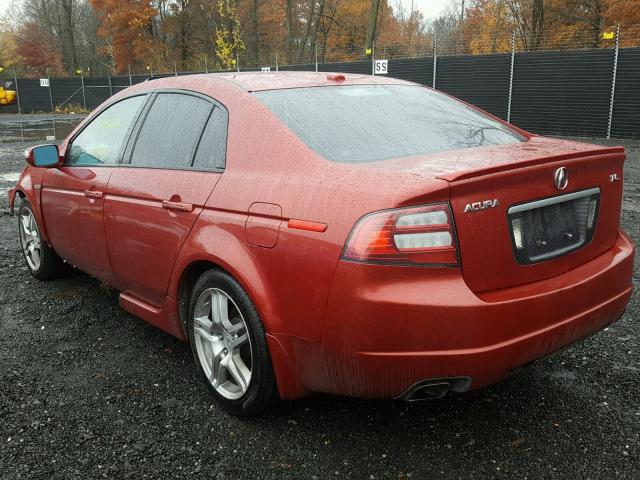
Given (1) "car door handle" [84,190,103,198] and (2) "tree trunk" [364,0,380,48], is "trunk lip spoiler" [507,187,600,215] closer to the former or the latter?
(1) "car door handle" [84,190,103,198]

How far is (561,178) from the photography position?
2.43 metres

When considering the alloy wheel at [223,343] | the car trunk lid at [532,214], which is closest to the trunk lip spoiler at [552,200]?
the car trunk lid at [532,214]

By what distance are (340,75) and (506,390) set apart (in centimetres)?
195

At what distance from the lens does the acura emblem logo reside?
7.94 ft

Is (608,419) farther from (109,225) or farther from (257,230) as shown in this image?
(109,225)

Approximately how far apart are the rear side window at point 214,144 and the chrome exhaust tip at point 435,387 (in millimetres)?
1355

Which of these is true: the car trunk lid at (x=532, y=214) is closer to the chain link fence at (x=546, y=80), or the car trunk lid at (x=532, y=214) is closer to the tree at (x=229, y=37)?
the chain link fence at (x=546, y=80)

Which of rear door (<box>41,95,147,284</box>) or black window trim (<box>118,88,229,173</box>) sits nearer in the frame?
black window trim (<box>118,88,229,173</box>)

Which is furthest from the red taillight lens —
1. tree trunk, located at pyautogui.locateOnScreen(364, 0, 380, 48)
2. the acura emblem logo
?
tree trunk, located at pyautogui.locateOnScreen(364, 0, 380, 48)

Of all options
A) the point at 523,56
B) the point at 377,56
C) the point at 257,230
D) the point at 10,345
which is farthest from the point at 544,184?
the point at 377,56

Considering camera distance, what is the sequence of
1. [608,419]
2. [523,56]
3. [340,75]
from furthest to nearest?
[523,56] < [340,75] < [608,419]

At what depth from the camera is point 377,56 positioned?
23.5m

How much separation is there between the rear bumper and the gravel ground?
1.46 feet

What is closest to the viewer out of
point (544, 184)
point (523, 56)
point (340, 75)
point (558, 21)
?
point (544, 184)
